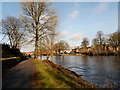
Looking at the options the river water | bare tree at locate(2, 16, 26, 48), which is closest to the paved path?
the river water

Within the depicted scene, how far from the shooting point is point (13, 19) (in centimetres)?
3070

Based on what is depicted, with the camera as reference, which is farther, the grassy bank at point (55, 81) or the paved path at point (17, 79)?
the grassy bank at point (55, 81)

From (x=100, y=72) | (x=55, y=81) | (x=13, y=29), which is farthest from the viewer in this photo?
(x=13, y=29)

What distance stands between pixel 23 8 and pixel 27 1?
1.67 m

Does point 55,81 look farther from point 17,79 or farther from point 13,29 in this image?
point 13,29

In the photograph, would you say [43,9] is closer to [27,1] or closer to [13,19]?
[27,1]

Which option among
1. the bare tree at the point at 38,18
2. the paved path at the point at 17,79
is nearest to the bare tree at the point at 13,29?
the bare tree at the point at 38,18

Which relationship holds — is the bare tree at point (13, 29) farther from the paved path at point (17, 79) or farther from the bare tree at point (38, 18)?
the paved path at point (17, 79)

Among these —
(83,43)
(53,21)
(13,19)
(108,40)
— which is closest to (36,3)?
(53,21)

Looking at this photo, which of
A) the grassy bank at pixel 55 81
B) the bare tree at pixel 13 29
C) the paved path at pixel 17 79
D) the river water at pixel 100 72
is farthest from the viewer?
the bare tree at pixel 13 29

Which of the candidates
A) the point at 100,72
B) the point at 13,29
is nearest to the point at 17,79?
the point at 100,72

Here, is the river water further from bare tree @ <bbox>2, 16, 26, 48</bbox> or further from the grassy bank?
bare tree @ <bbox>2, 16, 26, 48</bbox>

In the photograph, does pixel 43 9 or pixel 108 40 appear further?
pixel 108 40

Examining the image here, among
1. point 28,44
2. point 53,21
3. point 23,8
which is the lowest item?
point 28,44
